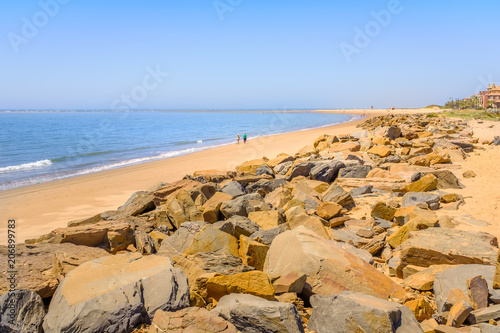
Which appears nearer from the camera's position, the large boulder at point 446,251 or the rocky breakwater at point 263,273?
the rocky breakwater at point 263,273

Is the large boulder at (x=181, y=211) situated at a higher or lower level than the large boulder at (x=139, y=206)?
higher

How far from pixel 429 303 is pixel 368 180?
20.9 ft

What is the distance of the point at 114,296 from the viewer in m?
3.52

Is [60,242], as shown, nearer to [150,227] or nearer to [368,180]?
[150,227]

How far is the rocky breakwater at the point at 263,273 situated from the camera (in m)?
3.32

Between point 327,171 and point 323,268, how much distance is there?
6.97 m

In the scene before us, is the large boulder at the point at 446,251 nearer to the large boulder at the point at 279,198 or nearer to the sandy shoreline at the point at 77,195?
the large boulder at the point at 279,198

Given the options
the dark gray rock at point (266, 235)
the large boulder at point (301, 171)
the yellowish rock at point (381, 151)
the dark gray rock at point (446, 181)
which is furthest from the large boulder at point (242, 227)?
the yellowish rock at point (381, 151)

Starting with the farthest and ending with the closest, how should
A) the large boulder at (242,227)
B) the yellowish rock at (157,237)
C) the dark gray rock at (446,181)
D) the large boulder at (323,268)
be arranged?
the dark gray rock at (446,181)
the yellowish rock at (157,237)
the large boulder at (242,227)
the large boulder at (323,268)

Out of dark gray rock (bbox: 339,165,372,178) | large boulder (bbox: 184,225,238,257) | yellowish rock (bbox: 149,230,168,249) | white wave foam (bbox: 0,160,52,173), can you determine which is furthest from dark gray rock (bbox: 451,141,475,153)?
white wave foam (bbox: 0,160,52,173)

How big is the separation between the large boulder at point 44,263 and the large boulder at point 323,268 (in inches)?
103

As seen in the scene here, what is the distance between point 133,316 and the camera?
3.41 metres

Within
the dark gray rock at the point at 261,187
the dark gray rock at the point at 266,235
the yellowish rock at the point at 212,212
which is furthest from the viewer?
the dark gray rock at the point at 261,187

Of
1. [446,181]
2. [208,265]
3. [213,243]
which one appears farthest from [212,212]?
[446,181]
